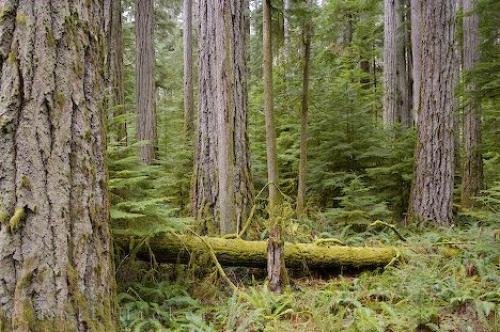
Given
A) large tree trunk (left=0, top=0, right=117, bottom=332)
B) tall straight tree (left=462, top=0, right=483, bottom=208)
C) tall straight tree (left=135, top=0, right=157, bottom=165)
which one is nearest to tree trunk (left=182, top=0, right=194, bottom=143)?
tall straight tree (left=135, top=0, right=157, bottom=165)

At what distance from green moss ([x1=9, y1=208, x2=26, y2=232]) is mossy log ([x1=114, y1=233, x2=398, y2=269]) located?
1.97 metres

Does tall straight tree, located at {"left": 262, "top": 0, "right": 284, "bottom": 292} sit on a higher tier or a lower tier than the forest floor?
higher

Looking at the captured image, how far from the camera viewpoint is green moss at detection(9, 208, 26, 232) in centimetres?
210

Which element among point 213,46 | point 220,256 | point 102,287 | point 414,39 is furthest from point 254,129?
point 102,287

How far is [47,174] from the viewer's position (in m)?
2.18

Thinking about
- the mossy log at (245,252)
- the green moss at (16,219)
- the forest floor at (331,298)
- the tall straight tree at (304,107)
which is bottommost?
the forest floor at (331,298)

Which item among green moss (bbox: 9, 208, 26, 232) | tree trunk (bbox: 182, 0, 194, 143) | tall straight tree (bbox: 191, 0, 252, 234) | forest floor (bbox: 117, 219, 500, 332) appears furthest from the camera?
tree trunk (bbox: 182, 0, 194, 143)

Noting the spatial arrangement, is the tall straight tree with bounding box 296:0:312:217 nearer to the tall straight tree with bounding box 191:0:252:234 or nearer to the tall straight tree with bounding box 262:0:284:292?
the tall straight tree with bounding box 262:0:284:292

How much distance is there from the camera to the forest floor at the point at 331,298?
3.59 meters


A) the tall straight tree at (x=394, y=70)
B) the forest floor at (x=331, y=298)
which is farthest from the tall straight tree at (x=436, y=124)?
the tall straight tree at (x=394, y=70)

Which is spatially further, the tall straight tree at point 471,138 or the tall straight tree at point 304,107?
the tall straight tree at point 471,138

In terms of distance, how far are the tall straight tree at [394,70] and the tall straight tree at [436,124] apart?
14.3 ft

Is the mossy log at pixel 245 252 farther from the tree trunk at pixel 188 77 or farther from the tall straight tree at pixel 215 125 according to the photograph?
the tree trunk at pixel 188 77

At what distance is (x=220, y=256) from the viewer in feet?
15.1
